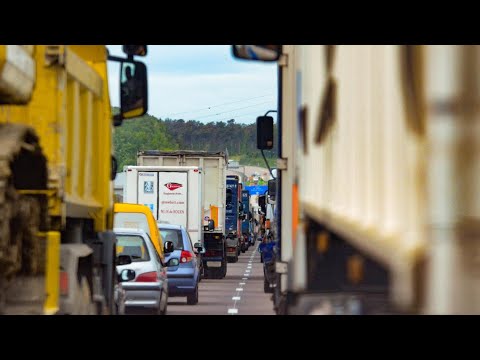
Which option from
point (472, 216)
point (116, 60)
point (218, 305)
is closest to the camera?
point (472, 216)

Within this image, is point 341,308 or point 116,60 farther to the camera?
point 116,60

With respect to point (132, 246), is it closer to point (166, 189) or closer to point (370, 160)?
point (370, 160)

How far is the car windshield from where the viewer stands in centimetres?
2236

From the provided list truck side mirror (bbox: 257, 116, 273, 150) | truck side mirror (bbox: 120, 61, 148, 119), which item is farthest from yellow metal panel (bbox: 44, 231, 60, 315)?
truck side mirror (bbox: 257, 116, 273, 150)

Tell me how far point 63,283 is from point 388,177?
3.34m

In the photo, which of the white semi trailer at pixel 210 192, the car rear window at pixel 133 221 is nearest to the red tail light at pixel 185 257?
the car rear window at pixel 133 221

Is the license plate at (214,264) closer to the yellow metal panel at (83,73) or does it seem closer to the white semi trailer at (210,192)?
the white semi trailer at (210,192)

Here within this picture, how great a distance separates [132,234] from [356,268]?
10.1 meters

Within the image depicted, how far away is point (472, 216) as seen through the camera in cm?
275

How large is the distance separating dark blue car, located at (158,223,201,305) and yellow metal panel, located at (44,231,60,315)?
560 inches

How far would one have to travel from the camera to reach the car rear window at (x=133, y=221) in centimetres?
1803

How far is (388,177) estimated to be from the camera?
137 inches
